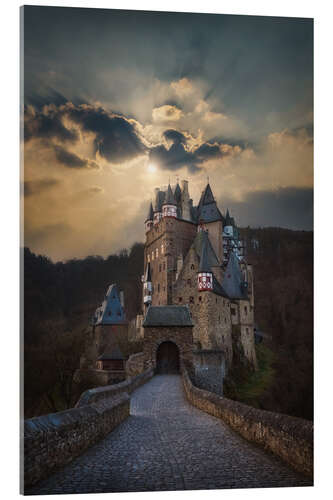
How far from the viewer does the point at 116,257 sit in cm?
1116

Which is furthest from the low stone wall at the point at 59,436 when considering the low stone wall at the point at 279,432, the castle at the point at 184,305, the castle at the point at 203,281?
the castle at the point at 203,281

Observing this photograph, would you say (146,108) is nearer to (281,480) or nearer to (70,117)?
(70,117)

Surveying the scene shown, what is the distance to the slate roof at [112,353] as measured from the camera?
1349cm

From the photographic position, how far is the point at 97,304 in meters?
11.5

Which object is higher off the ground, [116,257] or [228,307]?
[116,257]

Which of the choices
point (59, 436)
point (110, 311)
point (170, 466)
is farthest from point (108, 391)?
point (59, 436)

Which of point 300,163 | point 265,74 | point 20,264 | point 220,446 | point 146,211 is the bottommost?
point 220,446

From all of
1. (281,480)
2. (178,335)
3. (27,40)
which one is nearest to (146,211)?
(27,40)

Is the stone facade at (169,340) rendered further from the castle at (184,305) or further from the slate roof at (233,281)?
the slate roof at (233,281)

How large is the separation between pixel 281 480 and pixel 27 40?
7724 mm

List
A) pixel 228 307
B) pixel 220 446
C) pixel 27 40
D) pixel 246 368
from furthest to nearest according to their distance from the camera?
1. pixel 228 307
2. pixel 246 368
3. pixel 27 40
4. pixel 220 446

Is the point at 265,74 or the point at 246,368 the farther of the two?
the point at 246,368

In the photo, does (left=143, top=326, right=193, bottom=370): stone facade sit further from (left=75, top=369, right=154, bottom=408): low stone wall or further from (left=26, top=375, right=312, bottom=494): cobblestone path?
(left=26, top=375, right=312, bottom=494): cobblestone path

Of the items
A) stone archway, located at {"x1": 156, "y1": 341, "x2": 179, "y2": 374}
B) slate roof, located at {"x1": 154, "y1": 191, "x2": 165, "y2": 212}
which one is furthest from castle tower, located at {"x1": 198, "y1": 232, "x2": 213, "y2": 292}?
slate roof, located at {"x1": 154, "y1": 191, "x2": 165, "y2": 212}
